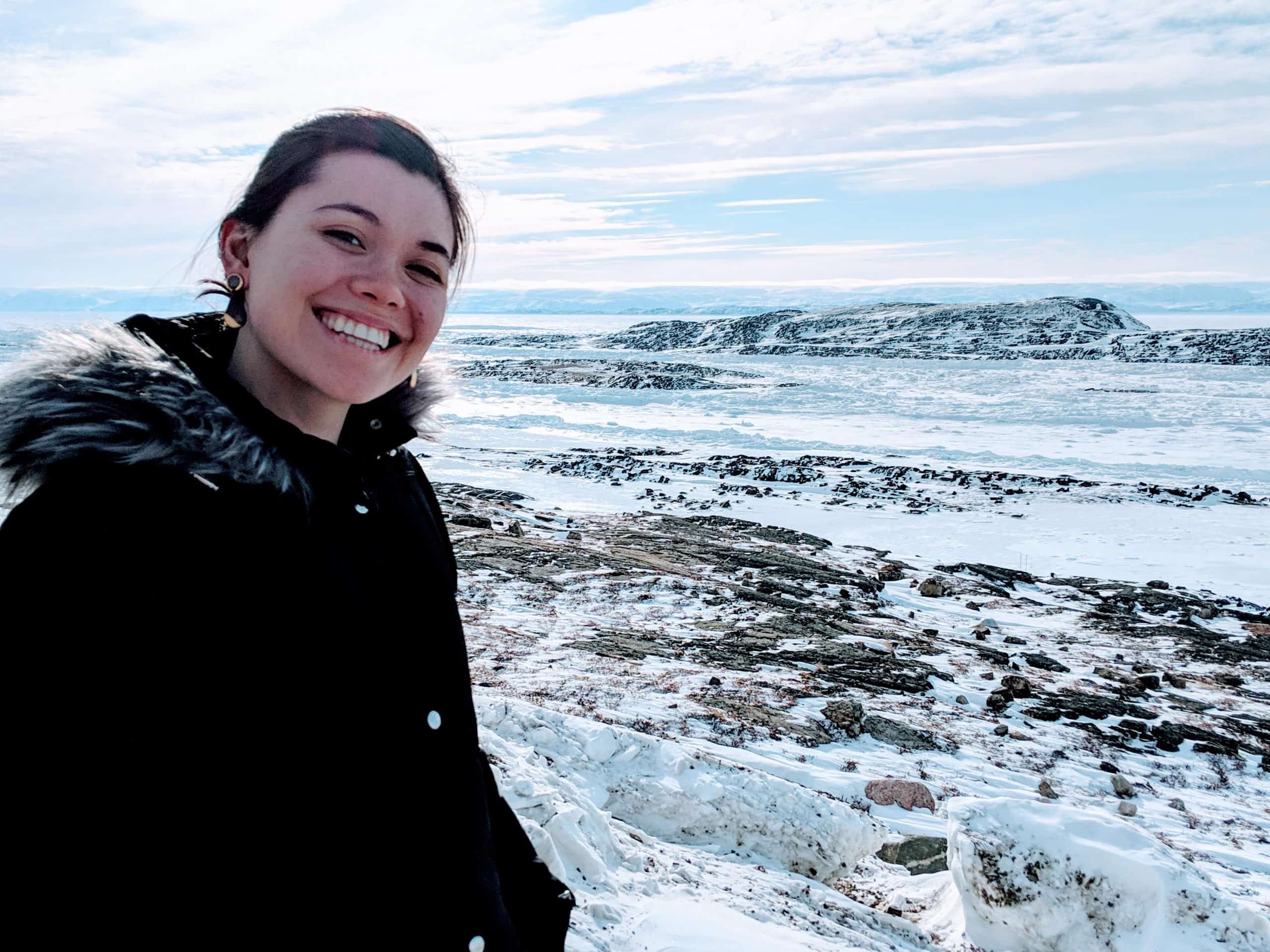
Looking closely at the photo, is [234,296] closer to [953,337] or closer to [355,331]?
[355,331]

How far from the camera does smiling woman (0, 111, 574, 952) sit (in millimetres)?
1032

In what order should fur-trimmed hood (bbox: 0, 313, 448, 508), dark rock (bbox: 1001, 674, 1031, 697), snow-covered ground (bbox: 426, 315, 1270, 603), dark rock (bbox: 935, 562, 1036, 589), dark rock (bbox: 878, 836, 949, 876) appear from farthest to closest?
1. snow-covered ground (bbox: 426, 315, 1270, 603)
2. dark rock (bbox: 935, 562, 1036, 589)
3. dark rock (bbox: 1001, 674, 1031, 697)
4. dark rock (bbox: 878, 836, 949, 876)
5. fur-trimmed hood (bbox: 0, 313, 448, 508)

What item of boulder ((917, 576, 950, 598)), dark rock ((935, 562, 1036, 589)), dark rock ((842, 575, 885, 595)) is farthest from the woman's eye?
dark rock ((935, 562, 1036, 589))

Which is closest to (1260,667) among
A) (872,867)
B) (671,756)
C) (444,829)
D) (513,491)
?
(872,867)

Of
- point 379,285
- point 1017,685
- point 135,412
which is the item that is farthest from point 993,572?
point 135,412

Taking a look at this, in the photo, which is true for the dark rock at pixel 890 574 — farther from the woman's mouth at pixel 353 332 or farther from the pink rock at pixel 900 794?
the woman's mouth at pixel 353 332

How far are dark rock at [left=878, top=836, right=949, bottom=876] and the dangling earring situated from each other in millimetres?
4275

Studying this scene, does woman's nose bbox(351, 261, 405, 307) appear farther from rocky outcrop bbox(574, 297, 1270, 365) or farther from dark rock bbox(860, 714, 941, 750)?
rocky outcrop bbox(574, 297, 1270, 365)

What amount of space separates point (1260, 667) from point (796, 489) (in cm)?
1090

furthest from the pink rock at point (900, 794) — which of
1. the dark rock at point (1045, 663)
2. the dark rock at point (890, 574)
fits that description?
the dark rock at point (890, 574)

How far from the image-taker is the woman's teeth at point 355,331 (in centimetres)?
142

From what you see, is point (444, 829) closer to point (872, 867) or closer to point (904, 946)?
point (904, 946)

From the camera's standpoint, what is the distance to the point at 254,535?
1.24 metres

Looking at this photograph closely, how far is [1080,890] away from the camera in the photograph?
3705 millimetres
